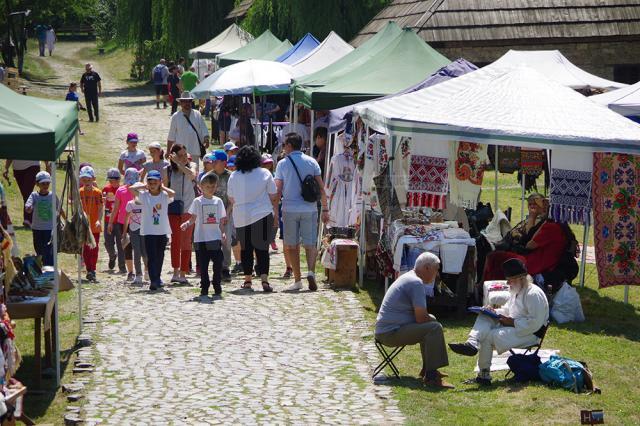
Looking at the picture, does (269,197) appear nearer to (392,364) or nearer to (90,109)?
(392,364)

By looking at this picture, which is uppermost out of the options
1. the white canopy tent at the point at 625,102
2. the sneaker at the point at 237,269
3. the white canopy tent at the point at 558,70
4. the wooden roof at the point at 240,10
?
the wooden roof at the point at 240,10

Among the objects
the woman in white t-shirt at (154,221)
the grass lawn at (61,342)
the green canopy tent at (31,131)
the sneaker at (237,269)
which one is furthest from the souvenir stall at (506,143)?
the green canopy tent at (31,131)

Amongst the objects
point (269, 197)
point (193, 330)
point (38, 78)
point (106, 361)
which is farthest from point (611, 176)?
point (38, 78)

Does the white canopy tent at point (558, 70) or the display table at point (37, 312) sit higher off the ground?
the white canopy tent at point (558, 70)

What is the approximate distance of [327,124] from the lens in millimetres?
17797

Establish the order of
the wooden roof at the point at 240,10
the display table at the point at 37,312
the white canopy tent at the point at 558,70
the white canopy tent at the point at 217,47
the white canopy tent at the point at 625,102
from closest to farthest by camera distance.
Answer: the display table at the point at 37,312
the white canopy tent at the point at 625,102
the white canopy tent at the point at 558,70
the white canopy tent at the point at 217,47
the wooden roof at the point at 240,10

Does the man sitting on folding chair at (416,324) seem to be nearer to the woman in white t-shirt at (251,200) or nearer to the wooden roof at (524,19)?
the woman in white t-shirt at (251,200)

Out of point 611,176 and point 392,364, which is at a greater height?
point 611,176

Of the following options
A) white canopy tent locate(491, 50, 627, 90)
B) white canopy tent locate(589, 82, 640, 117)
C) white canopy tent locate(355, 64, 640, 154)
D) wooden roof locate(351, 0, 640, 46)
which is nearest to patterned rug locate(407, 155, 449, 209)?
white canopy tent locate(355, 64, 640, 154)

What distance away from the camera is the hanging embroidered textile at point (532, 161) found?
17047mm

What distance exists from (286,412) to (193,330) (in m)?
2.78

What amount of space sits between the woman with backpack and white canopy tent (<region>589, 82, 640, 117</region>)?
5814 mm

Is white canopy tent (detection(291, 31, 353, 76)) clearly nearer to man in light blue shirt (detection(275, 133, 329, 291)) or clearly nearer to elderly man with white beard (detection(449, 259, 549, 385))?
man in light blue shirt (detection(275, 133, 329, 291))

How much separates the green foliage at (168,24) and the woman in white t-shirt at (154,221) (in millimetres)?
29667
